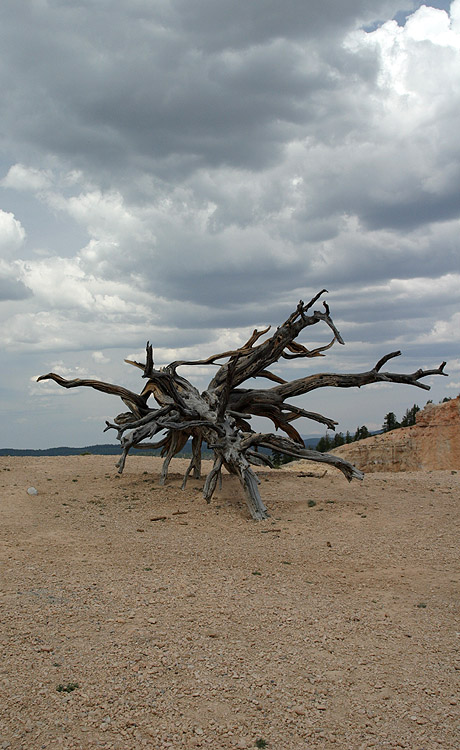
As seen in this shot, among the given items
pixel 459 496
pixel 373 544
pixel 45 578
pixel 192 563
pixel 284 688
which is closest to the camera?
pixel 284 688

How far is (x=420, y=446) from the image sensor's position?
2045cm

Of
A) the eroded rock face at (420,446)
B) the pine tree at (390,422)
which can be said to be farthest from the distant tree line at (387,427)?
the eroded rock face at (420,446)

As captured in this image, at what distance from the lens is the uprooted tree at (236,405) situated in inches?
411

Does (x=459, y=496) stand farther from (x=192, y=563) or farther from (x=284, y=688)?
(x=284, y=688)

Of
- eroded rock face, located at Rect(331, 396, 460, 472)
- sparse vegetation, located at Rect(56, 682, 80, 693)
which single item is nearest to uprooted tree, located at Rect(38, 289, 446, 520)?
sparse vegetation, located at Rect(56, 682, 80, 693)

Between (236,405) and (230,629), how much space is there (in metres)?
7.81

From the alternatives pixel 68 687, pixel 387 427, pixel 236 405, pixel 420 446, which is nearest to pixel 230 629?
pixel 68 687

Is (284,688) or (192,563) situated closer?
(284,688)

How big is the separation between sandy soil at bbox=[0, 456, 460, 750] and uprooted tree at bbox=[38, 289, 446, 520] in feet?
4.08

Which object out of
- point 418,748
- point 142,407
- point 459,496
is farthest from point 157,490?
point 418,748

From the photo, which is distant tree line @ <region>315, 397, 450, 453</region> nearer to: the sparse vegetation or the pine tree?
the pine tree

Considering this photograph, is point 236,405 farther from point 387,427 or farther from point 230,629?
point 387,427

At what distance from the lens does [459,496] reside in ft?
36.2

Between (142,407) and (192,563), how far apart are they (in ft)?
20.2
